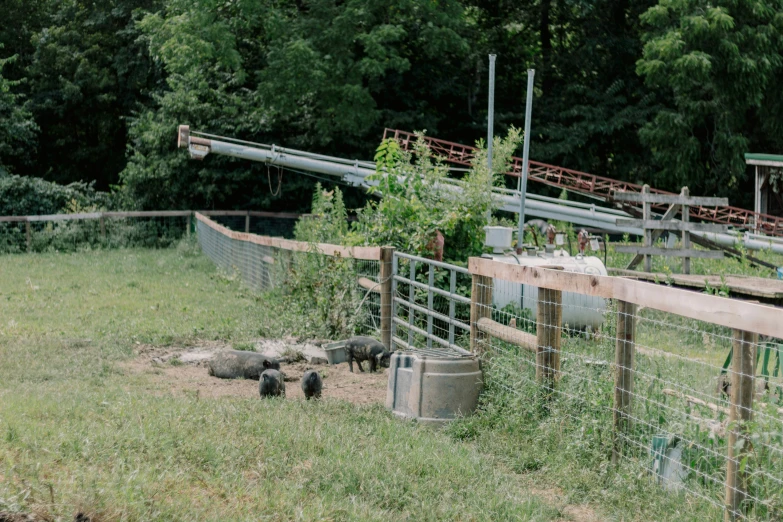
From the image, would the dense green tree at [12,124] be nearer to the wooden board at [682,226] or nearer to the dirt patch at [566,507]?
the wooden board at [682,226]

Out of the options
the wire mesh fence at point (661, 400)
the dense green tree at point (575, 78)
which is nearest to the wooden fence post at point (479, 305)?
the wire mesh fence at point (661, 400)

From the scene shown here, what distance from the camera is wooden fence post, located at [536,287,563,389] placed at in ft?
20.9

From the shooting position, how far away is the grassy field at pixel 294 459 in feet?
14.7

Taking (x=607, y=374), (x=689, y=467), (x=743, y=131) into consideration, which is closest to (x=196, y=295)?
(x=607, y=374)

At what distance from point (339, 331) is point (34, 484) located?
691 centimetres

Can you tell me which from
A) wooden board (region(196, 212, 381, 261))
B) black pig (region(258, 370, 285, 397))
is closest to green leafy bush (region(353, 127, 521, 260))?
wooden board (region(196, 212, 381, 261))

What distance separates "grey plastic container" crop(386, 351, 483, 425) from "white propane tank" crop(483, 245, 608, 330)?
3.70 metres

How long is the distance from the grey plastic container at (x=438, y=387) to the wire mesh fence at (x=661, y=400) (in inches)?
8.6

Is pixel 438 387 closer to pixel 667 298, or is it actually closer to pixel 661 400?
pixel 661 400

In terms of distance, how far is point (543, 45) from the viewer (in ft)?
116

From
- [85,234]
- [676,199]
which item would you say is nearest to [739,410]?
[676,199]

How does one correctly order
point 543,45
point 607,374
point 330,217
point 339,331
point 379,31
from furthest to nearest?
point 543,45
point 379,31
point 330,217
point 339,331
point 607,374

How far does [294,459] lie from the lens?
17.6 ft

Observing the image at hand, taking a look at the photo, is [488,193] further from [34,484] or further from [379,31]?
[379,31]
